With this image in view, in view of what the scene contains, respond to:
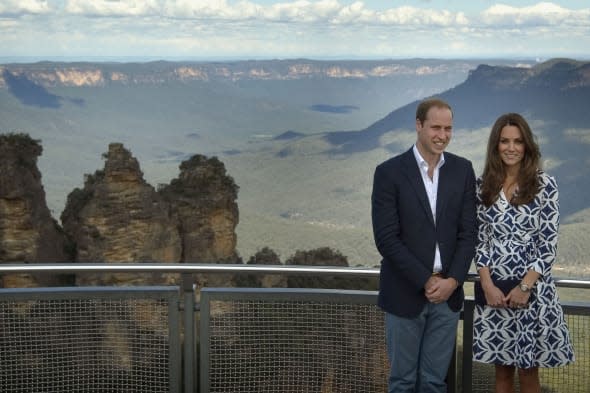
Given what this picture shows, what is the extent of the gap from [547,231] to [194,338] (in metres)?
1.92

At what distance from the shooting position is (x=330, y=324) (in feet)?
15.5

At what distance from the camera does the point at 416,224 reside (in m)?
4.08

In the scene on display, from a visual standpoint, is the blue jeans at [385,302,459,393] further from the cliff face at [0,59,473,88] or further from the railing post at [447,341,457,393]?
the cliff face at [0,59,473,88]

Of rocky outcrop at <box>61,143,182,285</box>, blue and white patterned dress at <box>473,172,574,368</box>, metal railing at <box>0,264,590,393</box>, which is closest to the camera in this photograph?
blue and white patterned dress at <box>473,172,574,368</box>

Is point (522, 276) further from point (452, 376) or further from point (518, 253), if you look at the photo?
point (452, 376)

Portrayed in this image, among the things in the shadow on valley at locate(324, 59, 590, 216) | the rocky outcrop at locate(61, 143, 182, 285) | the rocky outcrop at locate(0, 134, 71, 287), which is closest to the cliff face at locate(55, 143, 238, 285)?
the rocky outcrop at locate(61, 143, 182, 285)

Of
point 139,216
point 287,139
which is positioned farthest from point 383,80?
point 139,216

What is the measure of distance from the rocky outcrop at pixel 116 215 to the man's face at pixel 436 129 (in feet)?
81.6

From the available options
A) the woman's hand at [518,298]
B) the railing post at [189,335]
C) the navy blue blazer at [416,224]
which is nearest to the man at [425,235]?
the navy blue blazer at [416,224]

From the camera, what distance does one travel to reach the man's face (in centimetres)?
405

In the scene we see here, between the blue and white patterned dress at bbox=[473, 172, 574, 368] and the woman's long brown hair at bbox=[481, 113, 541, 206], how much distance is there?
4 cm

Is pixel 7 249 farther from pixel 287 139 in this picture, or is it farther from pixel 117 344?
pixel 287 139

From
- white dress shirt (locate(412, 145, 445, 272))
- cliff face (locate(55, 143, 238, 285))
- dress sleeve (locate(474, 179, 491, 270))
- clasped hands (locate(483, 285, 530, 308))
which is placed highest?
white dress shirt (locate(412, 145, 445, 272))

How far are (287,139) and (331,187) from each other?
19.5 meters
